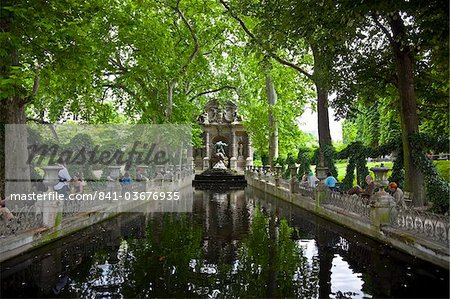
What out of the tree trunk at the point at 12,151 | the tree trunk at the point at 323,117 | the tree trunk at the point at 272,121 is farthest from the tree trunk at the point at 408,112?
the tree trunk at the point at 272,121

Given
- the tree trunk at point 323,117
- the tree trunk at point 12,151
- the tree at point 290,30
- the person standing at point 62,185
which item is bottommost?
the person standing at point 62,185

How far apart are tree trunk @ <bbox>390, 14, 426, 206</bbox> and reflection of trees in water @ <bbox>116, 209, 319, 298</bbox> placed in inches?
205

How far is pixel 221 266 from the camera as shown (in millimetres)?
8430

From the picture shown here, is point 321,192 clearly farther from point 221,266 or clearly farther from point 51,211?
point 51,211

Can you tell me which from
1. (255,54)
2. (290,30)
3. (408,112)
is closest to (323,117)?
(255,54)

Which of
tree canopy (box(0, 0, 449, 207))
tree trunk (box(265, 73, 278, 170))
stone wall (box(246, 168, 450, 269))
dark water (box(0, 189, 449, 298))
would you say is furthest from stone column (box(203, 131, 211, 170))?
dark water (box(0, 189, 449, 298))

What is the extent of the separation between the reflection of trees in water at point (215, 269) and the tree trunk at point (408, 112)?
5.21m

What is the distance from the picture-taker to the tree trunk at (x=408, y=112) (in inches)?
543

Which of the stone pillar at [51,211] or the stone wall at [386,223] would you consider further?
the stone pillar at [51,211]

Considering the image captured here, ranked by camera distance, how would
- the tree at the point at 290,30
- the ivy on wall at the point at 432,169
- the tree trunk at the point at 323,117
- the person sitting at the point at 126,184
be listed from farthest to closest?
the tree trunk at the point at 323,117 < the person sitting at the point at 126,184 < the tree at the point at 290,30 < the ivy on wall at the point at 432,169

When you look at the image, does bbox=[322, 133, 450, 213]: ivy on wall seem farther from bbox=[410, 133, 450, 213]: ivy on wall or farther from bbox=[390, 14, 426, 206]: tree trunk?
bbox=[390, 14, 426, 206]: tree trunk

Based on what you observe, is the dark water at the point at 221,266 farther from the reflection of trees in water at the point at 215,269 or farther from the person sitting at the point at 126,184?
the person sitting at the point at 126,184

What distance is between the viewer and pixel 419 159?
1325cm

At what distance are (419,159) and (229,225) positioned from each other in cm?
677
